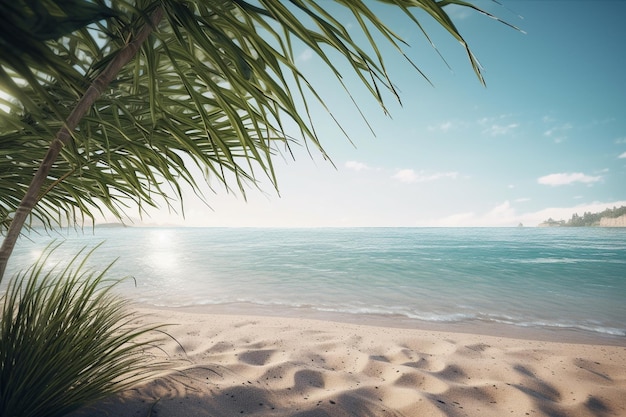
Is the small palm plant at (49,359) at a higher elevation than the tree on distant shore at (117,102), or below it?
below

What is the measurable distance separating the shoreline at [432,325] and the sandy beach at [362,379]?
4.90 ft

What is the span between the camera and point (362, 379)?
2.38 meters

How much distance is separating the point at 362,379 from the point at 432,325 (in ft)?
12.7

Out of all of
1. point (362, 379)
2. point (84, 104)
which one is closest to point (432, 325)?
point (362, 379)

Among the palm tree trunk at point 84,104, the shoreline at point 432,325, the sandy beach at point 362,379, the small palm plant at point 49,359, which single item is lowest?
the shoreline at point 432,325

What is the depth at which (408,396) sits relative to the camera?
82.3 inches

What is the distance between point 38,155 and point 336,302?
23.4ft

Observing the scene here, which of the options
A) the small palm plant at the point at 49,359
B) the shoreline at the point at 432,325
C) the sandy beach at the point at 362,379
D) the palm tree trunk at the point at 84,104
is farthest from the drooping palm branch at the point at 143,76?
the shoreline at the point at 432,325

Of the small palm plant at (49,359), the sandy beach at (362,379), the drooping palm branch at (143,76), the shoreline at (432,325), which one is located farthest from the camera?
the shoreline at (432,325)

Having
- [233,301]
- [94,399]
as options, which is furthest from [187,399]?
[233,301]

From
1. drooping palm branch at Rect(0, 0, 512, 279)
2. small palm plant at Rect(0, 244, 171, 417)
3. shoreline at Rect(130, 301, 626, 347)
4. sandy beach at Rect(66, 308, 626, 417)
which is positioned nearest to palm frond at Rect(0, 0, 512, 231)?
drooping palm branch at Rect(0, 0, 512, 279)

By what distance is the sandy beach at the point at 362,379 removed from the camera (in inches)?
72.5

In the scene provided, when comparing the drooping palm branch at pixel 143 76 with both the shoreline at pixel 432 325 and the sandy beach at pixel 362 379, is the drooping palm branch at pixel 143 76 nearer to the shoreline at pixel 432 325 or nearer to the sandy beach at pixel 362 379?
the sandy beach at pixel 362 379

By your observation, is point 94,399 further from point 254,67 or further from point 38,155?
point 254,67
